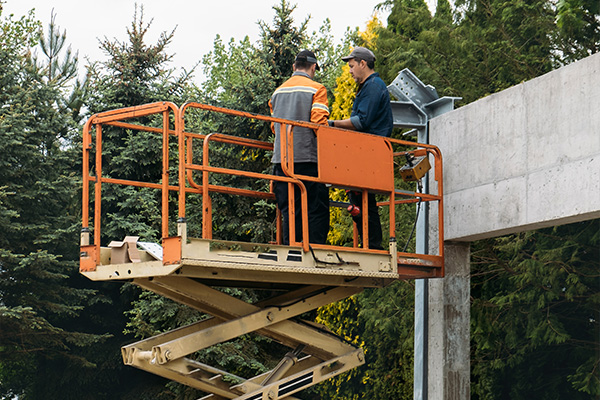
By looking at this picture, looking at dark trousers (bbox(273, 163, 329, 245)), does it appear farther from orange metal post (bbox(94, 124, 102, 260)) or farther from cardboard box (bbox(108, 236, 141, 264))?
orange metal post (bbox(94, 124, 102, 260))

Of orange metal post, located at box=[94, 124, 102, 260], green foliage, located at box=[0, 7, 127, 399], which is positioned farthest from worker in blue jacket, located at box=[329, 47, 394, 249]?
green foliage, located at box=[0, 7, 127, 399]

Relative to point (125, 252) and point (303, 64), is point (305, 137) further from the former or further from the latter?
point (125, 252)

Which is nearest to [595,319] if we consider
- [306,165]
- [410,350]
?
[410,350]

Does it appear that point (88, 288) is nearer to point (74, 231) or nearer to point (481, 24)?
point (74, 231)

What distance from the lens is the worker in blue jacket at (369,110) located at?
24.0 ft

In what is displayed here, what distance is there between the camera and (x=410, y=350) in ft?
47.6

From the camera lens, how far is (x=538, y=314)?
12781mm

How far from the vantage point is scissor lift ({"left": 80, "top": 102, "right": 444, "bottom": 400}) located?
20.3ft

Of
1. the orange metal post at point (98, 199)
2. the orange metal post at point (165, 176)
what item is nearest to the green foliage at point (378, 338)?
the orange metal post at point (98, 199)

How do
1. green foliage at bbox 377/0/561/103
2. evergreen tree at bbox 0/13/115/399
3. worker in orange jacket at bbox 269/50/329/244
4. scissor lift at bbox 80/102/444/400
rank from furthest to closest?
evergreen tree at bbox 0/13/115/399 → green foliage at bbox 377/0/561/103 → worker in orange jacket at bbox 269/50/329/244 → scissor lift at bbox 80/102/444/400

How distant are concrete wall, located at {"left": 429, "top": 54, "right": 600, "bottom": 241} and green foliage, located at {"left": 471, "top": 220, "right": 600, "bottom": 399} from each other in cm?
453

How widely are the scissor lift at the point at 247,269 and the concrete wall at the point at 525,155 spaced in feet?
3.53

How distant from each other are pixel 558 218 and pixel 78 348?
1653 centimetres

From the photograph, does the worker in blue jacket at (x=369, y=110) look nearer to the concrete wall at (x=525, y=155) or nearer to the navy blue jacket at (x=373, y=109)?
the navy blue jacket at (x=373, y=109)
